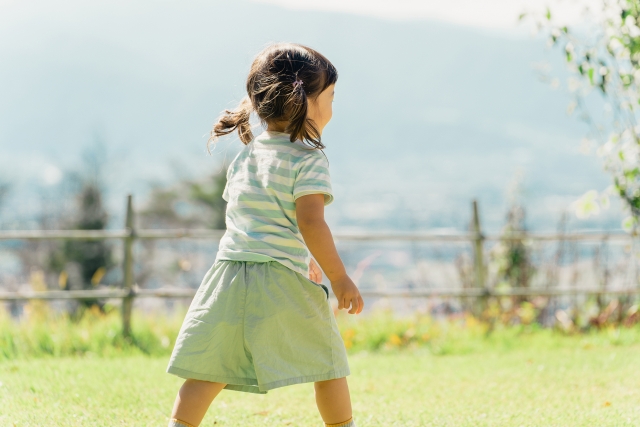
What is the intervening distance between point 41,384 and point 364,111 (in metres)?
123

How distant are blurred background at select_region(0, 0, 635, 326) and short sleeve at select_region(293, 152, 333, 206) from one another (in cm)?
51

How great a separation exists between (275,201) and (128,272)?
12.5 ft

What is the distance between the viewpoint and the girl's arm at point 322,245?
217 cm

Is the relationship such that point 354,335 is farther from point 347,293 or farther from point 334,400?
point 347,293

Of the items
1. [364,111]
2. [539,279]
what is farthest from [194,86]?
[539,279]

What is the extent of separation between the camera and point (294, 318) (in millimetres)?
2236

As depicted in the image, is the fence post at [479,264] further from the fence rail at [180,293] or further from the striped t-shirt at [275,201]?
the striped t-shirt at [275,201]

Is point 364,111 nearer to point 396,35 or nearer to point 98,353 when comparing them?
point 396,35

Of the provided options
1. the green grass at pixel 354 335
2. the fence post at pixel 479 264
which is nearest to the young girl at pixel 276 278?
the green grass at pixel 354 335

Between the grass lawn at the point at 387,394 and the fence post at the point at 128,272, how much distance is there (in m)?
0.73

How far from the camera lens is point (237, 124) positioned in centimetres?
250

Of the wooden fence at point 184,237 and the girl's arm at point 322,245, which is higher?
the girl's arm at point 322,245

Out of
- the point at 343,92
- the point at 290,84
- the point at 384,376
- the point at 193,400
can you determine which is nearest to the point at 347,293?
the point at 193,400

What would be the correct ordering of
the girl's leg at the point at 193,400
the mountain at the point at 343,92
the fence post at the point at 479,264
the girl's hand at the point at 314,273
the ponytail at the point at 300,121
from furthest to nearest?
the mountain at the point at 343,92 < the fence post at the point at 479,264 < the girl's hand at the point at 314,273 < the ponytail at the point at 300,121 < the girl's leg at the point at 193,400
